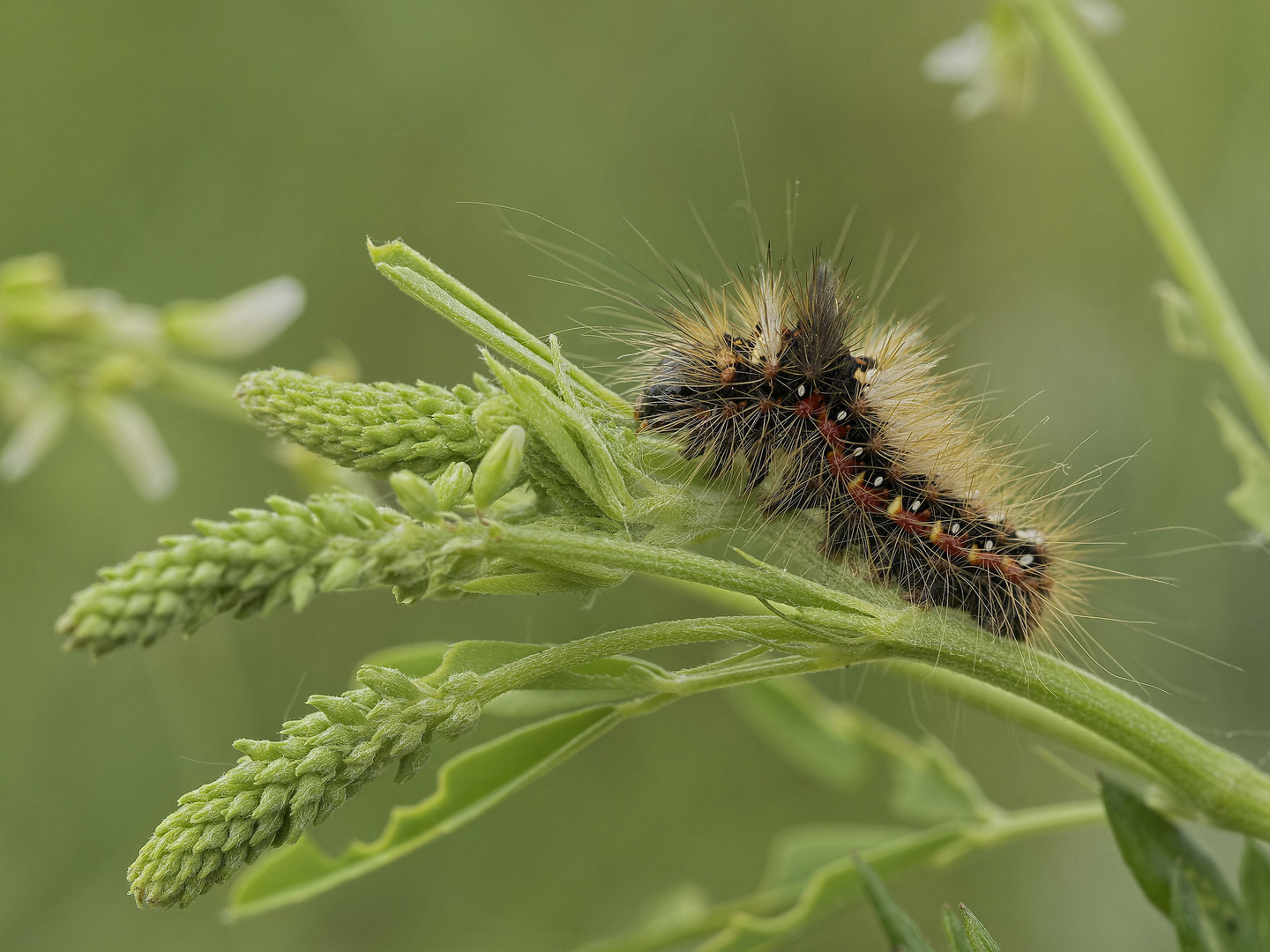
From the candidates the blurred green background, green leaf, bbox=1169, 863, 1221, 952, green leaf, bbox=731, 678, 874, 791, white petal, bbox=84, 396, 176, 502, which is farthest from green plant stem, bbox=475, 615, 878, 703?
the blurred green background

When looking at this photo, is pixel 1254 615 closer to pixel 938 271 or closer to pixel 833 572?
pixel 938 271

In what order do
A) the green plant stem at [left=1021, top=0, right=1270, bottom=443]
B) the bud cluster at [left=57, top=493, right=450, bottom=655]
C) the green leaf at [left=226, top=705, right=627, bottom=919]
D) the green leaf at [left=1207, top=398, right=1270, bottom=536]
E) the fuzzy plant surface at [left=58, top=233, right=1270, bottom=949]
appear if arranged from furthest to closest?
the green plant stem at [left=1021, top=0, right=1270, bottom=443] → the green leaf at [left=1207, top=398, right=1270, bottom=536] → the green leaf at [left=226, top=705, right=627, bottom=919] → the fuzzy plant surface at [left=58, top=233, right=1270, bottom=949] → the bud cluster at [left=57, top=493, right=450, bottom=655]

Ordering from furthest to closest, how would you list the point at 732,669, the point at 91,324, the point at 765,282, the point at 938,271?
the point at 938,271, the point at 91,324, the point at 765,282, the point at 732,669

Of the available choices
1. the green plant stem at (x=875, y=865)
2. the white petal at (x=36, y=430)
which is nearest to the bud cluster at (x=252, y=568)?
→ the green plant stem at (x=875, y=865)

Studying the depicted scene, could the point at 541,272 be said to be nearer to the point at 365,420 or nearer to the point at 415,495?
the point at 365,420

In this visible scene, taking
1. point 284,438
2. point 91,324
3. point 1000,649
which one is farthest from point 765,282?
point 91,324

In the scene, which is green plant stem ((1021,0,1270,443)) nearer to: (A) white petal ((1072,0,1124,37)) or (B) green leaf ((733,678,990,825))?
(A) white petal ((1072,0,1124,37))
